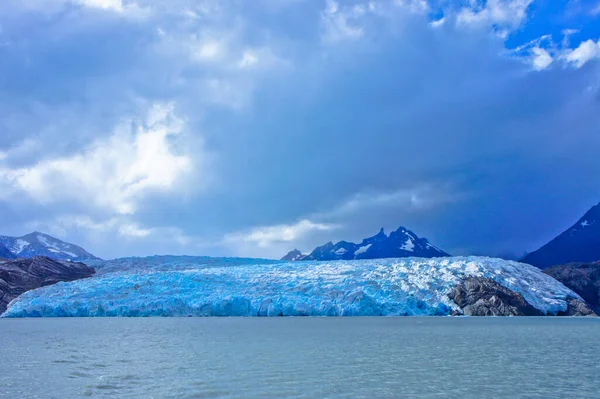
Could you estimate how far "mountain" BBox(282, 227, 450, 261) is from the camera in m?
151

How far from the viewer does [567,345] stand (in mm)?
19172

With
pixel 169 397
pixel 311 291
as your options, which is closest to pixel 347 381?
pixel 169 397

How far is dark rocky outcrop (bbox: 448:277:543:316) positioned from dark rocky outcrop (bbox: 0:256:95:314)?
38.3 m

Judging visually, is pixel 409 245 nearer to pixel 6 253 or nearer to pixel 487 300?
pixel 6 253

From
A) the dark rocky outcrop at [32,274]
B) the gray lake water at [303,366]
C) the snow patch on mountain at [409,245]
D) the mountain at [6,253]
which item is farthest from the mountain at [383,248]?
the gray lake water at [303,366]

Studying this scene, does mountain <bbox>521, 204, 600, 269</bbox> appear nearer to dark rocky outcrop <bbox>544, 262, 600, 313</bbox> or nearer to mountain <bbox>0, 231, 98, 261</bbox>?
dark rocky outcrop <bbox>544, 262, 600, 313</bbox>

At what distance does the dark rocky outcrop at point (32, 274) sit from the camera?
4850 centimetres

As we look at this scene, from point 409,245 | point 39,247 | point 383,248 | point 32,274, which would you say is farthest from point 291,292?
point 409,245

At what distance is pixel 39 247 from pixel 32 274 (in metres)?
84.5

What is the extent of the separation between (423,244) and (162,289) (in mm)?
135587

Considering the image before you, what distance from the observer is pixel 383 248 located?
16000 centimetres

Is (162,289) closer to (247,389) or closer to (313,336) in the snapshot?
(313,336)

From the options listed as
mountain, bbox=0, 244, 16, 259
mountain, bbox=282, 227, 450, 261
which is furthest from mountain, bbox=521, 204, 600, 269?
mountain, bbox=0, 244, 16, 259

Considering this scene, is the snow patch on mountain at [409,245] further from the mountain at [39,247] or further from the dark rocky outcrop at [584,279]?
the dark rocky outcrop at [584,279]
